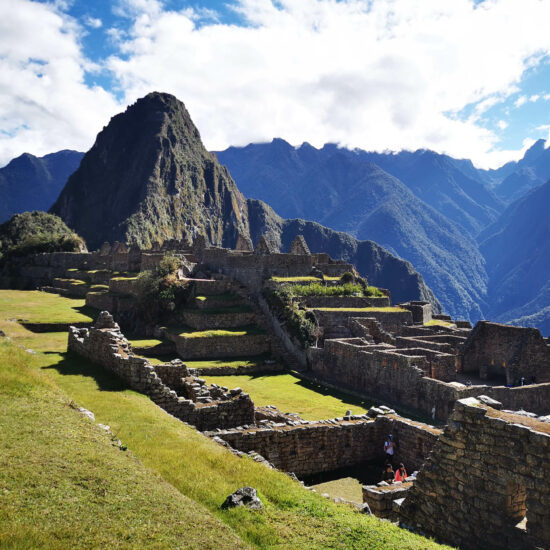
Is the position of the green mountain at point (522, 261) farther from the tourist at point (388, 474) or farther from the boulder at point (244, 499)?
the boulder at point (244, 499)

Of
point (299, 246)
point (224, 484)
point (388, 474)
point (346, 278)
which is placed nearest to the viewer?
point (224, 484)

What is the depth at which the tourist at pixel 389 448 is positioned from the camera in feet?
38.7

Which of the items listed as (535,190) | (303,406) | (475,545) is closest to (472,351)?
(303,406)

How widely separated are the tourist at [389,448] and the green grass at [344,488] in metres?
1.06

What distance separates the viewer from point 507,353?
2339 centimetres

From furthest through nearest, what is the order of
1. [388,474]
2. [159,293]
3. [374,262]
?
[374,262] → [159,293] → [388,474]

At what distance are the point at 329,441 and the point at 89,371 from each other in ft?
20.7

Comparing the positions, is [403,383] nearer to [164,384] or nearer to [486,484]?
[164,384]

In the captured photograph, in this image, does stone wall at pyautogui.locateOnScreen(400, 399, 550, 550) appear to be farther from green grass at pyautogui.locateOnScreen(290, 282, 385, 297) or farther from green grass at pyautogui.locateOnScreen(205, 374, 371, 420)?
green grass at pyautogui.locateOnScreen(290, 282, 385, 297)

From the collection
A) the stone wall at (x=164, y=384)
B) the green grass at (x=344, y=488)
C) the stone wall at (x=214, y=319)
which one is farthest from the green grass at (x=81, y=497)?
the stone wall at (x=214, y=319)

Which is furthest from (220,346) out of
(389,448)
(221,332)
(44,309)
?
(389,448)

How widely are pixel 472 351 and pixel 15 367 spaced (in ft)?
70.1

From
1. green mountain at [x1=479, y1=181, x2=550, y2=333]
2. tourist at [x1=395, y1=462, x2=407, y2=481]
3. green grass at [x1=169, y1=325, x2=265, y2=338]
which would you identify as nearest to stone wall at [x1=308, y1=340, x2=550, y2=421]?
green grass at [x1=169, y1=325, x2=265, y2=338]

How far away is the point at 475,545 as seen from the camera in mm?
6602
